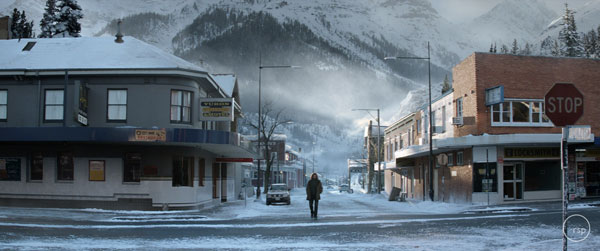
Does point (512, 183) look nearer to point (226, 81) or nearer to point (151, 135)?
point (151, 135)

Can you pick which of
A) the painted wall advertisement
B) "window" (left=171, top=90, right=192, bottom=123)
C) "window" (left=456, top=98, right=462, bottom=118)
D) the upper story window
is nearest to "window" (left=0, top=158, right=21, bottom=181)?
"window" (left=171, top=90, right=192, bottom=123)

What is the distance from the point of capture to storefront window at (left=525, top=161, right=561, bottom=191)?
33.0 m

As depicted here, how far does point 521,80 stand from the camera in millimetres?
32156

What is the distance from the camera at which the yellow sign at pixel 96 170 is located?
28156mm


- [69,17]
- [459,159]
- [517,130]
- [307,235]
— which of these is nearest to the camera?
[307,235]

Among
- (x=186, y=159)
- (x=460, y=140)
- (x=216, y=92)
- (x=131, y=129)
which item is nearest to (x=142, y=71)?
(x=131, y=129)

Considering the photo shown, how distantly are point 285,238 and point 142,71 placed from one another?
50.4 feet

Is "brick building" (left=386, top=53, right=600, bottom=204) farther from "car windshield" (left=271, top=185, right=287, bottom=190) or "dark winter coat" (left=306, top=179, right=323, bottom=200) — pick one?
"car windshield" (left=271, top=185, right=287, bottom=190)

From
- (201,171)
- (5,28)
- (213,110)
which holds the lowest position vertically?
(201,171)

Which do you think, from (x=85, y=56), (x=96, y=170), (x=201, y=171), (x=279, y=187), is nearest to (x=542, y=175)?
(x=279, y=187)

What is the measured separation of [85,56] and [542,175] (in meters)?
26.0

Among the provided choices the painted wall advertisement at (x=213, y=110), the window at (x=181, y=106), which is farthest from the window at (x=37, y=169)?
the painted wall advertisement at (x=213, y=110)

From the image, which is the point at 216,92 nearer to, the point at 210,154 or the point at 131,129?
the point at 210,154

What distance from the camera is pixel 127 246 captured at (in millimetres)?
13523
